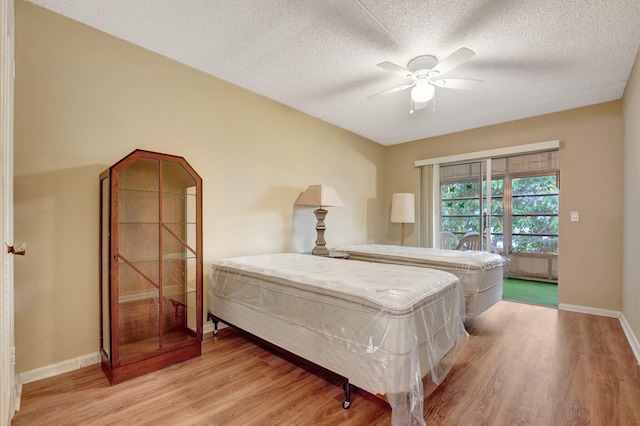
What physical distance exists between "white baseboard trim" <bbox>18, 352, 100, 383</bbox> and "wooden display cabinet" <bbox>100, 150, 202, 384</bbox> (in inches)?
4.5

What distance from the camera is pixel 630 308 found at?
2.67 metres

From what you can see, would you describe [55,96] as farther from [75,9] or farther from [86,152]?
[75,9]

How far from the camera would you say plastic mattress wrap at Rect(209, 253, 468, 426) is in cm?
148

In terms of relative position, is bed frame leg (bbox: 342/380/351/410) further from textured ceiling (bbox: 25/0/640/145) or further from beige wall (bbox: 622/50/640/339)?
beige wall (bbox: 622/50/640/339)

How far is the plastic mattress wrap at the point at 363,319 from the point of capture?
4.86 ft

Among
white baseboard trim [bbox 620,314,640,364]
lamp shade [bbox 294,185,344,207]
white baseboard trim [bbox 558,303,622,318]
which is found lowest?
white baseboard trim [bbox 558,303,622,318]

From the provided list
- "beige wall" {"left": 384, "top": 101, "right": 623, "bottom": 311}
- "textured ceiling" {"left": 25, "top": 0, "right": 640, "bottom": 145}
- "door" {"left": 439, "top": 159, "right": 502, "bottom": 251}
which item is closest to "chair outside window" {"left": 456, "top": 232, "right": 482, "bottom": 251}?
"door" {"left": 439, "top": 159, "right": 502, "bottom": 251}

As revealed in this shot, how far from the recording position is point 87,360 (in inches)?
83.3

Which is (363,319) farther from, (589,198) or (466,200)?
(466,200)

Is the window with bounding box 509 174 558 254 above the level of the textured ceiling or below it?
below

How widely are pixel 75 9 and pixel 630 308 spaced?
507 cm

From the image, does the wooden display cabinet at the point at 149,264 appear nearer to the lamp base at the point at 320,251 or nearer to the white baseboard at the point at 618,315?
the lamp base at the point at 320,251

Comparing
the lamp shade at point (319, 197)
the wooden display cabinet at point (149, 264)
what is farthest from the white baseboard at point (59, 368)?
the lamp shade at point (319, 197)

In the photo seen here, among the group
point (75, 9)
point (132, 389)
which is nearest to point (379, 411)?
point (132, 389)
